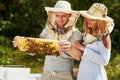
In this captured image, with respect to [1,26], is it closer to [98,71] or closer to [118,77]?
Result: [118,77]

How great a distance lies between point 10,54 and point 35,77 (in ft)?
14.0

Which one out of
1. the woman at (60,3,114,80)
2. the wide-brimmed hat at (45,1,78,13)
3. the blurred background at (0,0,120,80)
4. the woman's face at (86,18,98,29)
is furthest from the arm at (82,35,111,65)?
the blurred background at (0,0,120,80)

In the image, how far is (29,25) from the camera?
1127cm

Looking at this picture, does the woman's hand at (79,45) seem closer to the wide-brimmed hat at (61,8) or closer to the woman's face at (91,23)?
the woman's face at (91,23)

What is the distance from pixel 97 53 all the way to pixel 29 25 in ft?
21.6

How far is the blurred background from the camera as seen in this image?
10102 mm

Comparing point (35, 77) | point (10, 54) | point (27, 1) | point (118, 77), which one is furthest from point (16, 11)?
point (35, 77)

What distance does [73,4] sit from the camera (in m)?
10.9

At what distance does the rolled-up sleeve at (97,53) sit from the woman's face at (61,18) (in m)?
0.40

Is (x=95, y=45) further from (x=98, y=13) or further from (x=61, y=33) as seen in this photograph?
(x=61, y=33)

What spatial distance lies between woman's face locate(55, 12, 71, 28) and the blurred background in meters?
4.56

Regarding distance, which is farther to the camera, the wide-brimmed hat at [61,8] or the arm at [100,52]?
the wide-brimmed hat at [61,8]

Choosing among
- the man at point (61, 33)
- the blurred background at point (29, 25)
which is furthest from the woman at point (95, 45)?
the blurred background at point (29, 25)

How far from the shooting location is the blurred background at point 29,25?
10102mm
